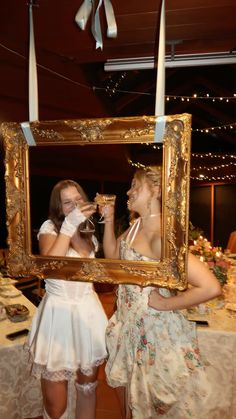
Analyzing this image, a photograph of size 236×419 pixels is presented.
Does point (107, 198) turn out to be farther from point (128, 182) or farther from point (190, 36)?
point (190, 36)

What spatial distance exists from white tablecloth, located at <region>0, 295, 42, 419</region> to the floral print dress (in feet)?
2.31

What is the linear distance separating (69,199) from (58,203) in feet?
0.17

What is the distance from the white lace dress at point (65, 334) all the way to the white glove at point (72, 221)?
0.43 meters

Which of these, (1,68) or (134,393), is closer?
(134,393)

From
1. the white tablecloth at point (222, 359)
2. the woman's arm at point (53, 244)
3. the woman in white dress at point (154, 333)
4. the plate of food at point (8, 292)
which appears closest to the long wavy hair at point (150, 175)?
the woman in white dress at point (154, 333)

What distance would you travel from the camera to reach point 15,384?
182 cm

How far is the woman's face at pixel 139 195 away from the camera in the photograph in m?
1.24

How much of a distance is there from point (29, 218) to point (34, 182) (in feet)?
0.50

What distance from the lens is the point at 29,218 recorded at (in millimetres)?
1277

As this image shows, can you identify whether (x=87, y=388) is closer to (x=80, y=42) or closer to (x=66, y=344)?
(x=66, y=344)

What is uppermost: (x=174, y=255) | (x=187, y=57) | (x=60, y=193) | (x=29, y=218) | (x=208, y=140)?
(x=208, y=140)

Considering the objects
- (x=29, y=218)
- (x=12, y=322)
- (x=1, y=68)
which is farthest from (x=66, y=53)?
(x=12, y=322)

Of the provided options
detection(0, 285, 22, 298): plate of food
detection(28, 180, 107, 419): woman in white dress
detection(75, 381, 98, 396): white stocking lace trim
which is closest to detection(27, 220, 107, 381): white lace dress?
detection(28, 180, 107, 419): woman in white dress

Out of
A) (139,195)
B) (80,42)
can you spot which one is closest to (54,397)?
(139,195)
